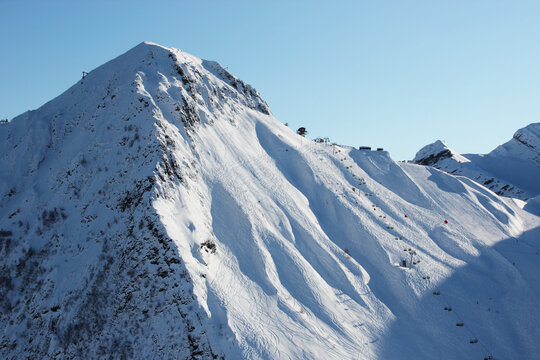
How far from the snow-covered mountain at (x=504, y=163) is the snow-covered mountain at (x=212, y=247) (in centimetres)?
3232

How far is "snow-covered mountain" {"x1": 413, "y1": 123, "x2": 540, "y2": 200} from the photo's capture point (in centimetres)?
6431

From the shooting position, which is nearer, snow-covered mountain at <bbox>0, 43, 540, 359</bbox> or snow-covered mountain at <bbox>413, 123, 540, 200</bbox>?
snow-covered mountain at <bbox>0, 43, 540, 359</bbox>

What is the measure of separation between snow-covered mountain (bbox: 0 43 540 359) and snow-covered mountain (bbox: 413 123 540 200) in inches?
1273

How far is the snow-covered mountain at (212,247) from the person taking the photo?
17.0 metres

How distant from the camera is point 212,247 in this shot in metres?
20.8

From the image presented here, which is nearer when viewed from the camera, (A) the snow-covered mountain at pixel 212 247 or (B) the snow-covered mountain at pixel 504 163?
(A) the snow-covered mountain at pixel 212 247

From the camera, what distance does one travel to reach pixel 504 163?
2923 inches

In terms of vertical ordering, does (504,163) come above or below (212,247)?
below

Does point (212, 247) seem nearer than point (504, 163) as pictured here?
Yes

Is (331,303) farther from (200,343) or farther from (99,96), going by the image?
(99,96)

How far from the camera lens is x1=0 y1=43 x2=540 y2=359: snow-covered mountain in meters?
17.0

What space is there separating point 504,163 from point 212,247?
75112mm

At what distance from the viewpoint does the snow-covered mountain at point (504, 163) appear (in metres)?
64.3

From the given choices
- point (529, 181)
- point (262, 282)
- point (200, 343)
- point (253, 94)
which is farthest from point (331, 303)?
point (529, 181)
